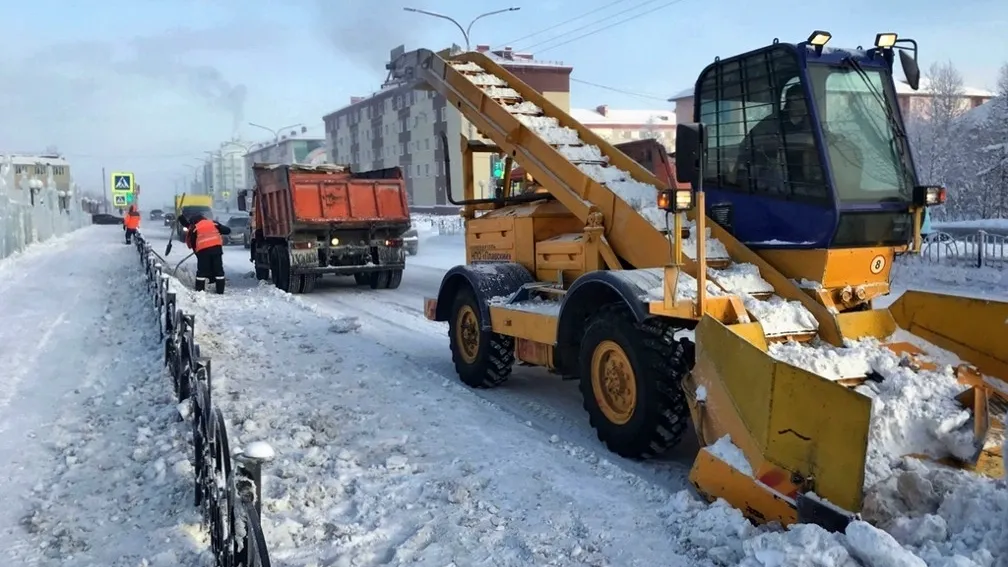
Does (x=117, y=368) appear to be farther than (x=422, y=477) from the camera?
Yes

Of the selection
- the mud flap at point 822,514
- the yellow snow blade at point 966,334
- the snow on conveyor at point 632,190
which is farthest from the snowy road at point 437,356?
the yellow snow blade at point 966,334

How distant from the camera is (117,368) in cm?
792

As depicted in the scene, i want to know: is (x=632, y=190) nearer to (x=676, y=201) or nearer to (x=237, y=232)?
(x=676, y=201)

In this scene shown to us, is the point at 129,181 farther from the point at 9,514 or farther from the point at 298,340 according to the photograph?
the point at 9,514

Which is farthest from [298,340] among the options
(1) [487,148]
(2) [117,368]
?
(1) [487,148]

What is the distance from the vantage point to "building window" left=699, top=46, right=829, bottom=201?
535 cm

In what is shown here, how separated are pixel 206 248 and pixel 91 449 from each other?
976cm

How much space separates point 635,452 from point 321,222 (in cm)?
1131

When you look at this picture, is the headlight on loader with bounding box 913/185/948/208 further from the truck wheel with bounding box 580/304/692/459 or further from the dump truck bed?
the dump truck bed

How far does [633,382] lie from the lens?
5.29 m

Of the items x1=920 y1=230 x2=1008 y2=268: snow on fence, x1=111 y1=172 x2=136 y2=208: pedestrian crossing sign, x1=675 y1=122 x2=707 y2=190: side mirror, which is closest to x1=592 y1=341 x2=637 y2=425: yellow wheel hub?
x1=675 y1=122 x2=707 y2=190: side mirror

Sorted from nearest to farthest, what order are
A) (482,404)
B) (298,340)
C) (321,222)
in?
1. (482,404)
2. (298,340)
3. (321,222)

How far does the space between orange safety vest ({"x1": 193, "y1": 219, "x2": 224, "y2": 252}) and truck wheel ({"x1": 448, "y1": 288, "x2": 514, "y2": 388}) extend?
820cm

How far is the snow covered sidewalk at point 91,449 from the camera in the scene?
421cm
